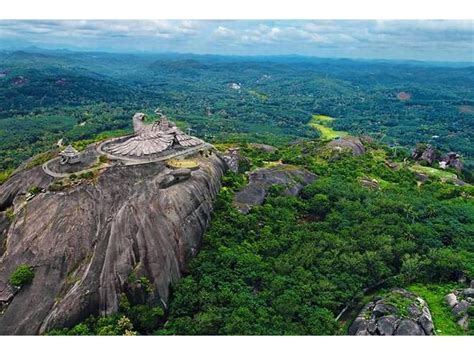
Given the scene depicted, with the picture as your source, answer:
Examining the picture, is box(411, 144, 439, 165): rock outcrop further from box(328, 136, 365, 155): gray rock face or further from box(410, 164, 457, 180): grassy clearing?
box(328, 136, 365, 155): gray rock face

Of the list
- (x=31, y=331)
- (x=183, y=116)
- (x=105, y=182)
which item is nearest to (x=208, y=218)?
(x=105, y=182)

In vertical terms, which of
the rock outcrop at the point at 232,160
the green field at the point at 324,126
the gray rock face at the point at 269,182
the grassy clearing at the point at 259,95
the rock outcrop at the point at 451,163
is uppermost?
the rock outcrop at the point at 232,160

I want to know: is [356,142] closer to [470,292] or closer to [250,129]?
[470,292]

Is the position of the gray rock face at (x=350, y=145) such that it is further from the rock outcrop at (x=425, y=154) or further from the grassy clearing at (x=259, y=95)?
the grassy clearing at (x=259, y=95)

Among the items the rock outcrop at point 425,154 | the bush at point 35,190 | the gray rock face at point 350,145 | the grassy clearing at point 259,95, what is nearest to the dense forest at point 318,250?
the rock outcrop at point 425,154

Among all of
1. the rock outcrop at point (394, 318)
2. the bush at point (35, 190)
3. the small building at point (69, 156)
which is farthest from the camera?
the small building at point (69, 156)

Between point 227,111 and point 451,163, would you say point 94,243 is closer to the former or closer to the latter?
point 451,163
